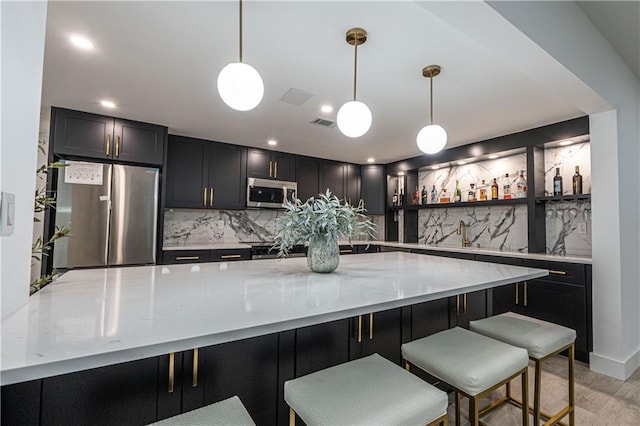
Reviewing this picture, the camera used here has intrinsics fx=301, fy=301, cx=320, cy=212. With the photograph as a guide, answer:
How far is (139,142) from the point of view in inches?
127

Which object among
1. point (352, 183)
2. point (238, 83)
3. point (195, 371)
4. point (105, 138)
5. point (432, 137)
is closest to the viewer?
point (195, 371)

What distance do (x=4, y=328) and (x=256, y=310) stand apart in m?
0.63

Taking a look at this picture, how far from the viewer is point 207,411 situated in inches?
33.0

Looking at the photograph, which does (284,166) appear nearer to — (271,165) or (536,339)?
(271,165)

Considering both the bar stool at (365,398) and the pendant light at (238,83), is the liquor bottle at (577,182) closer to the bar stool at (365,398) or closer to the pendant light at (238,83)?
the bar stool at (365,398)

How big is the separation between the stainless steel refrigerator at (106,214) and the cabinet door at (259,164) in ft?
4.04

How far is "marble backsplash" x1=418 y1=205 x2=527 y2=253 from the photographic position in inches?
146

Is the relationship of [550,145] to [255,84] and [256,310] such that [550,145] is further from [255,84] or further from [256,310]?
[256,310]

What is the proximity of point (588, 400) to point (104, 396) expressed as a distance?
9.30 feet

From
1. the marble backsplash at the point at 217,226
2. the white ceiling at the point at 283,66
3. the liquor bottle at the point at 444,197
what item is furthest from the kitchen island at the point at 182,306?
the liquor bottle at the point at 444,197

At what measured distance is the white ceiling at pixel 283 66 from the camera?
5.26 feet

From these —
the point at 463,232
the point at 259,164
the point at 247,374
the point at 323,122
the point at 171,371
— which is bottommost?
the point at 247,374

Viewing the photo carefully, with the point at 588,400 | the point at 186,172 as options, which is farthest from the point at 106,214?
the point at 588,400

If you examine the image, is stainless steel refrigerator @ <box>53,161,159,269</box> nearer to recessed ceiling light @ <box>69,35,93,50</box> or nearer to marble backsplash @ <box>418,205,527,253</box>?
recessed ceiling light @ <box>69,35,93,50</box>
